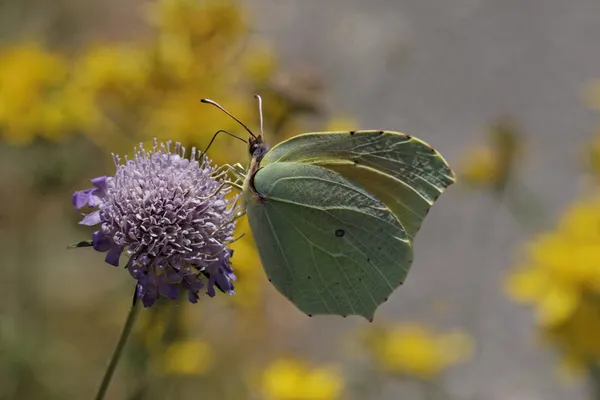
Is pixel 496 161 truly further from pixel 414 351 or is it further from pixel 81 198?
pixel 81 198

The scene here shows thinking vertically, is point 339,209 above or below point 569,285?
above

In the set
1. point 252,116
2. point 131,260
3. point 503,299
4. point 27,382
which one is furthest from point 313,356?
point 131,260

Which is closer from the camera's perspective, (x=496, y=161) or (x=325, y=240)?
(x=325, y=240)

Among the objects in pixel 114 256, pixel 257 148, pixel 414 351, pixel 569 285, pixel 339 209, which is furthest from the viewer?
pixel 414 351

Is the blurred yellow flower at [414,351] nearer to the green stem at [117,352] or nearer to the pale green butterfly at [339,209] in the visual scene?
the pale green butterfly at [339,209]

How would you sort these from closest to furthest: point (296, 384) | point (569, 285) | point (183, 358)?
point (183, 358), point (569, 285), point (296, 384)

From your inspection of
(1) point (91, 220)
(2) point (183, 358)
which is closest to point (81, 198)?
(1) point (91, 220)

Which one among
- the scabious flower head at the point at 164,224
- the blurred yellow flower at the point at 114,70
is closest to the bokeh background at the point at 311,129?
the blurred yellow flower at the point at 114,70

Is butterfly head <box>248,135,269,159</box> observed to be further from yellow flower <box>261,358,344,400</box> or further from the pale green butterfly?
yellow flower <box>261,358,344,400</box>
